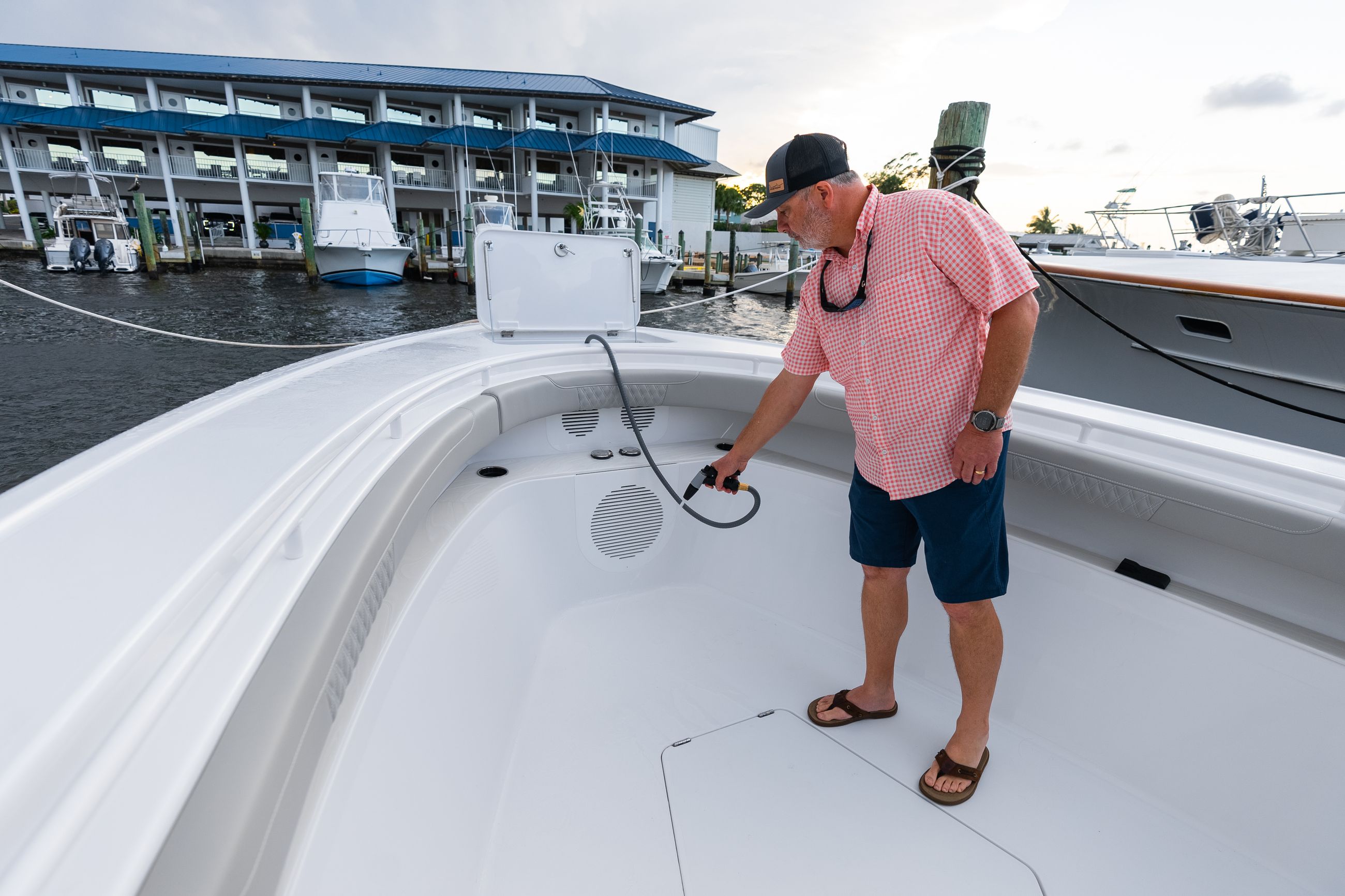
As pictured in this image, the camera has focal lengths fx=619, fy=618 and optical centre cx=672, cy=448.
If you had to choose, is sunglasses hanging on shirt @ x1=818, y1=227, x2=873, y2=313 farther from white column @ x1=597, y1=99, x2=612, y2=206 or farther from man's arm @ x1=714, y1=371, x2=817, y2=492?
white column @ x1=597, y1=99, x2=612, y2=206

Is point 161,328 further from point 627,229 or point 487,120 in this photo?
point 487,120

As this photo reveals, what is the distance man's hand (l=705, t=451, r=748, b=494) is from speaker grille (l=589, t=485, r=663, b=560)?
0.58 m

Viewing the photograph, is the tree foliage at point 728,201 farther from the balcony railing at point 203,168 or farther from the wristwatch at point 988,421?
the wristwatch at point 988,421

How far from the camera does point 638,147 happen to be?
22.5 metres

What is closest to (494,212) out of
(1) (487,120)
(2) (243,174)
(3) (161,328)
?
(3) (161,328)

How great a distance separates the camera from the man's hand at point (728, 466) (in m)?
1.51

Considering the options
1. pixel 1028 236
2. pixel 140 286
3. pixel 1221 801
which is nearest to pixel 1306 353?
pixel 1221 801

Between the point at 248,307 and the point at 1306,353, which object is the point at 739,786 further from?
the point at 248,307

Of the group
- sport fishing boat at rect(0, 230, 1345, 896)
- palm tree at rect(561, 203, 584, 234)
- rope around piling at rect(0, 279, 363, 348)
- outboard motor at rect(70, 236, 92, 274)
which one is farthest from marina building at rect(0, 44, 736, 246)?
sport fishing boat at rect(0, 230, 1345, 896)

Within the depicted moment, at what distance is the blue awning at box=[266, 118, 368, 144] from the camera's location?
21969mm

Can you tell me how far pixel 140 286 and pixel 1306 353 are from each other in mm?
19636

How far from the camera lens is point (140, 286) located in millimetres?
14469

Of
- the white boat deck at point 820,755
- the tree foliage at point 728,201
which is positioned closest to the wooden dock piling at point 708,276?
the white boat deck at point 820,755

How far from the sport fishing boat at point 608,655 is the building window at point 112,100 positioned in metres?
31.1
